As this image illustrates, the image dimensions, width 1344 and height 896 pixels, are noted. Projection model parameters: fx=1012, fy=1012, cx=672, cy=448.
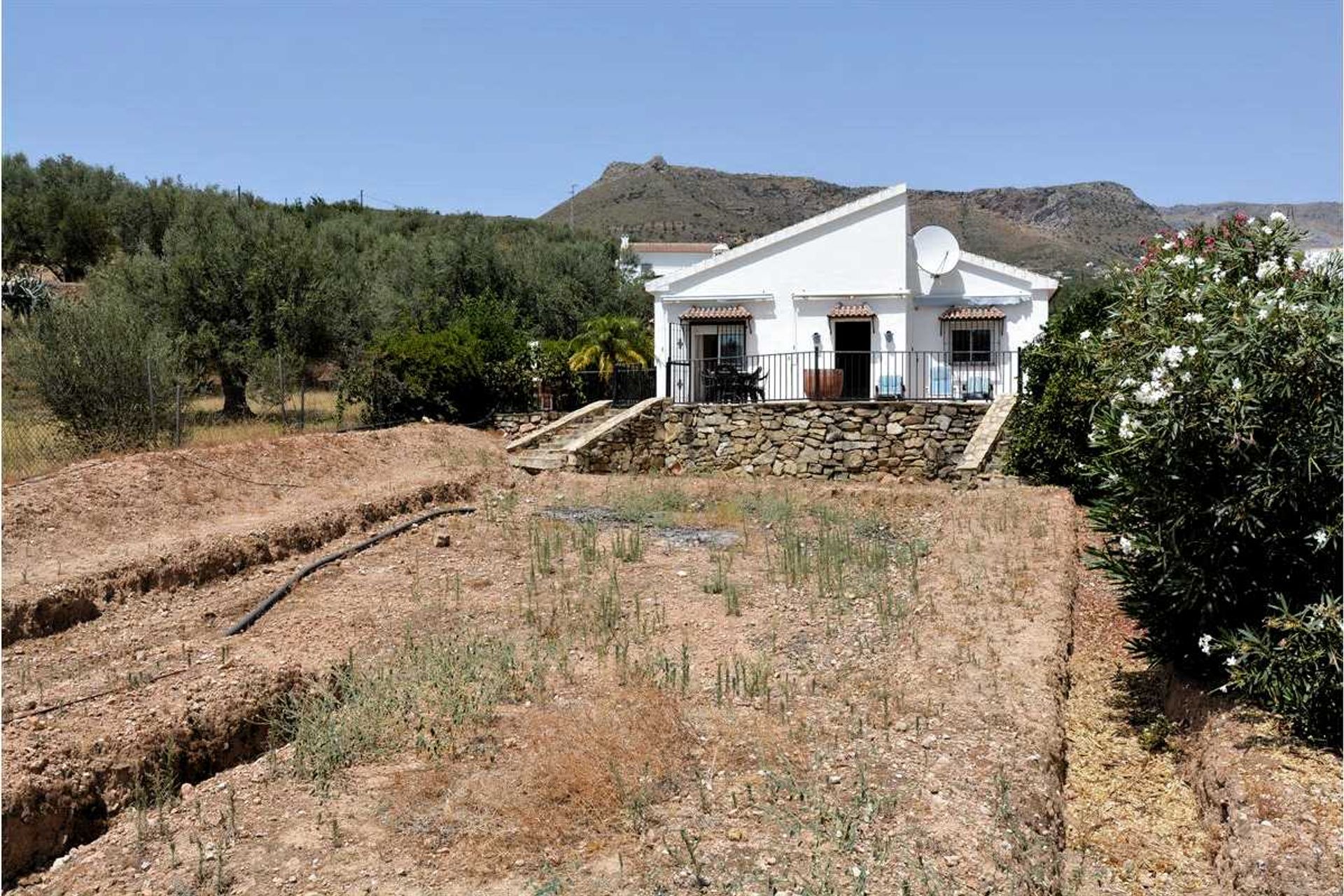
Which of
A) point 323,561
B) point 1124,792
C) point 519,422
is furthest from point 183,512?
point 1124,792

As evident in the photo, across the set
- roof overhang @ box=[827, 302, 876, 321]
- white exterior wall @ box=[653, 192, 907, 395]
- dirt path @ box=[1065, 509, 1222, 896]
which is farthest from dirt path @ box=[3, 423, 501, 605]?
roof overhang @ box=[827, 302, 876, 321]

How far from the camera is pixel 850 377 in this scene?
22406 millimetres

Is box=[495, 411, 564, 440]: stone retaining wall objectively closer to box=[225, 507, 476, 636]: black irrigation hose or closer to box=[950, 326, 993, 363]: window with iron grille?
box=[225, 507, 476, 636]: black irrigation hose

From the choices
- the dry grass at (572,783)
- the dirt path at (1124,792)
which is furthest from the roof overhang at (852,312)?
the dry grass at (572,783)

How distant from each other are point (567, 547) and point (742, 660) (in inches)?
184

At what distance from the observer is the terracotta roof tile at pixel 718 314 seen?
22594 mm

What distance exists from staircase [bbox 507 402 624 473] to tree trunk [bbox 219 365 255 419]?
6.69m

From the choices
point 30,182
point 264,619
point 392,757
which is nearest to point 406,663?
point 392,757

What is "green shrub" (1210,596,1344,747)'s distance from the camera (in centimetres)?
496

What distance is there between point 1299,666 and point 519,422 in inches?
685

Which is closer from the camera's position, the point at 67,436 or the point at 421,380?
the point at 67,436

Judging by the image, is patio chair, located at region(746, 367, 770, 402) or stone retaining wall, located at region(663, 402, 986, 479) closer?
stone retaining wall, located at region(663, 402, 986, 479)

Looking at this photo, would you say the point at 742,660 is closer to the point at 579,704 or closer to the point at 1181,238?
the point at 579,704

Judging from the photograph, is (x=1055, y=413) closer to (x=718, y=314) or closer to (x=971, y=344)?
A: (x=971, y=344)
